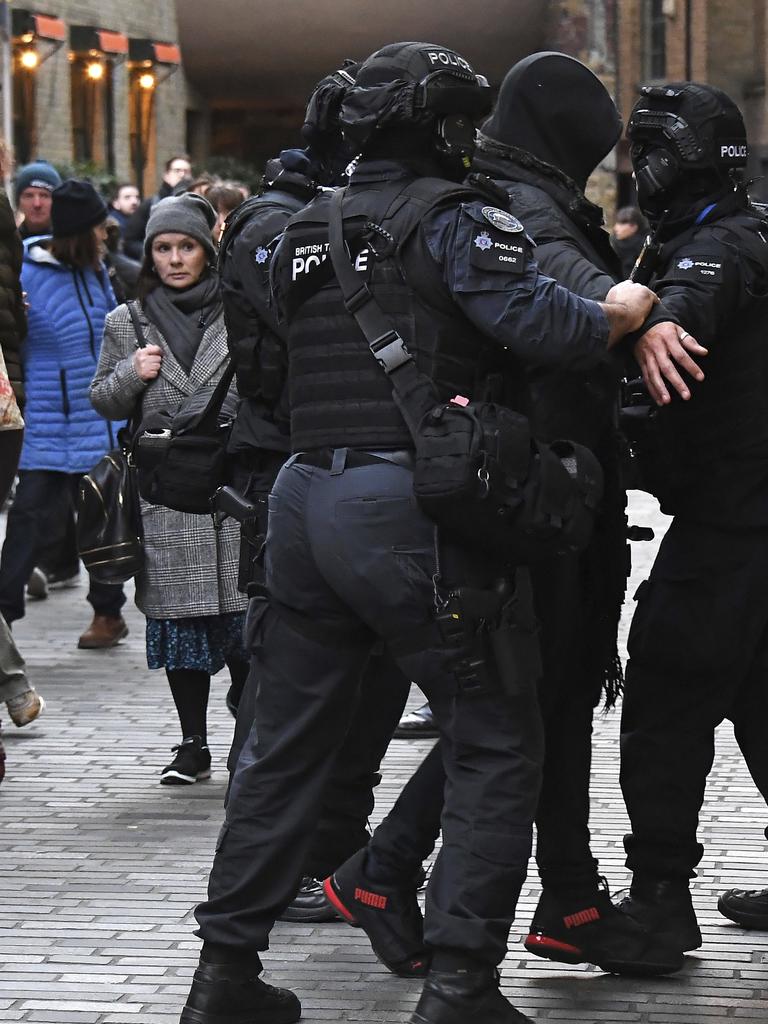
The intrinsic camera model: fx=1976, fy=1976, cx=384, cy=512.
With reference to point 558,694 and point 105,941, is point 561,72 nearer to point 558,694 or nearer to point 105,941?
point 558,694

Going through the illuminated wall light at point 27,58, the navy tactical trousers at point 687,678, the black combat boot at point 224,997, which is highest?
the navy tactical trousers at point 687,678

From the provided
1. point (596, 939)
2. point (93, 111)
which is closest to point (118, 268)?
point (596, 939)

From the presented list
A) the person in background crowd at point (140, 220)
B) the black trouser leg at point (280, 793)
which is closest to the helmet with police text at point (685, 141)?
the black trouser leg at point (280, 793)

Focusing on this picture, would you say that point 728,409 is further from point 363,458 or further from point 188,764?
point 188,764

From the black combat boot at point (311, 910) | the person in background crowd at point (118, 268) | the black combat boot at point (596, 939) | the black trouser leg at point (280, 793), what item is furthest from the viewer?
the person in background crowd at point (118, 268)

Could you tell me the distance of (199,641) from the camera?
6.61 m

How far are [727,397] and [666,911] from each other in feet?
4.01

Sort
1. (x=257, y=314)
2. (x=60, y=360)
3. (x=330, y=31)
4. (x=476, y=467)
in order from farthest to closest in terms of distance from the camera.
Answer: (x=330, y=31) → (x=60, y=360) → (x=257, y=314) → (x=476, y=467)

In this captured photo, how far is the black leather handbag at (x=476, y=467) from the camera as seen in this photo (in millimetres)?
3863

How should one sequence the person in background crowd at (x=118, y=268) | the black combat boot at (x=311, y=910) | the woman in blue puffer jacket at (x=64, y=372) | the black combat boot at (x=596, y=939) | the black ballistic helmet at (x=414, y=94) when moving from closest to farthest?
the black ballistic helmet at (x=414, y=94) < the black combat boot at (x=596, y=939) < the black combat boot at (x=311, y=910) < the woman in blue puffer jacket at (x=64, y=372) < the person in background crowd at (x=118, y=268)

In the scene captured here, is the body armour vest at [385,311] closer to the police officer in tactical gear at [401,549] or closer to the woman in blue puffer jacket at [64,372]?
the police officer in tactical gear at [401,549]

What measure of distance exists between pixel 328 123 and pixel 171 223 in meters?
1.74

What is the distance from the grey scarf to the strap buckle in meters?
2.86

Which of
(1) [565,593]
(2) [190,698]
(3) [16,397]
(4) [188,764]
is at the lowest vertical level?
(4) [188,764]
